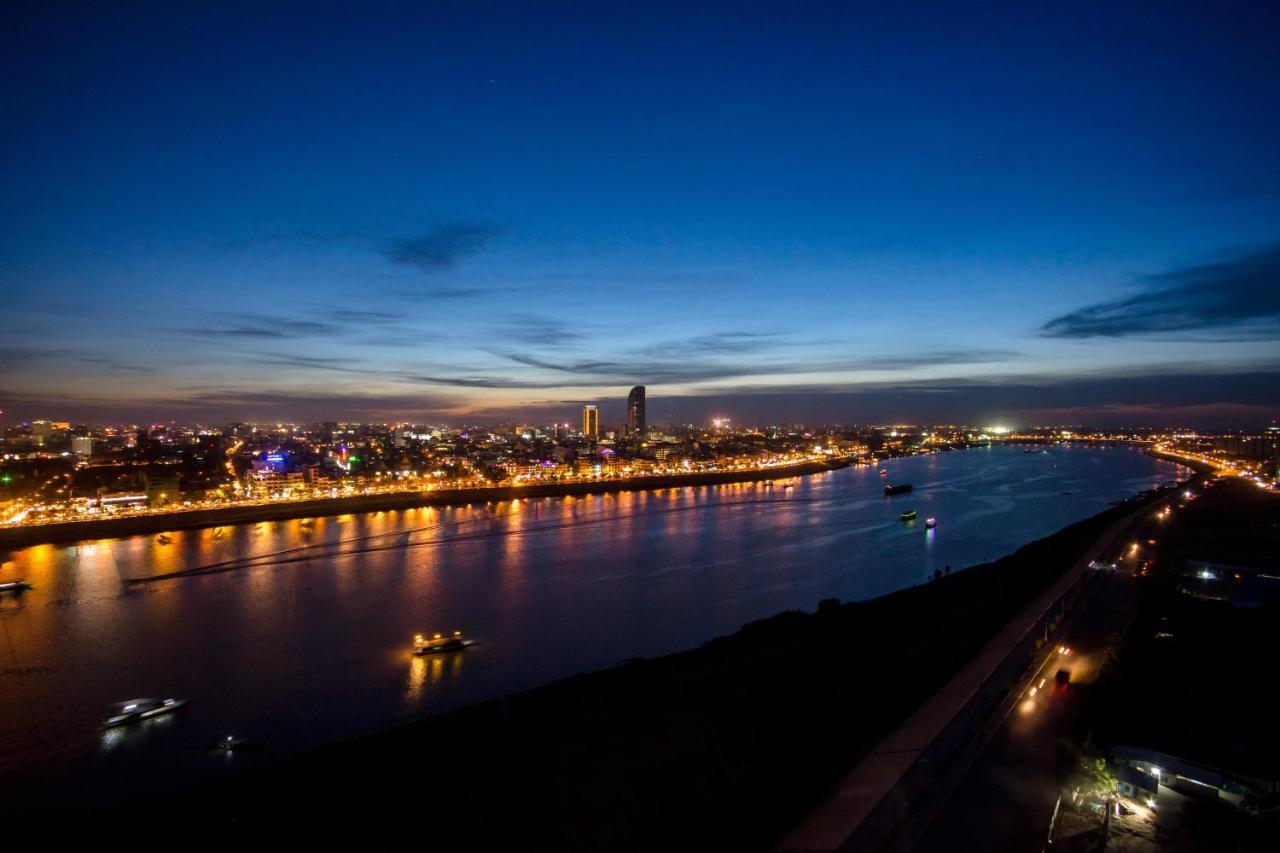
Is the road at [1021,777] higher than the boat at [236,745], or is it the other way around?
the road at [1021,777]

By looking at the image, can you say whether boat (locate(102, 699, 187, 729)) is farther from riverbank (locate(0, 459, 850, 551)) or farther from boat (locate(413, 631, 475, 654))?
riverbank (locate(0, 459, 850, 551))

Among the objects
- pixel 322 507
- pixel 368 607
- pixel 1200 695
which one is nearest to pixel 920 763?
pixel 1200 695

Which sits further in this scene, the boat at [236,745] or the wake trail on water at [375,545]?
the wake trail on water at [375,545]

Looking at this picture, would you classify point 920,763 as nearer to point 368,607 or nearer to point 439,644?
point 439,644

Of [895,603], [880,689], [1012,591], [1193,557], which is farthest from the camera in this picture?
[1193,557]

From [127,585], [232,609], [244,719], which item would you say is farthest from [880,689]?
[127,585]

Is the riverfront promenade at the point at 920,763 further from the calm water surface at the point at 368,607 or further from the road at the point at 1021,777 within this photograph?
the calm water surface at the point at 368,607

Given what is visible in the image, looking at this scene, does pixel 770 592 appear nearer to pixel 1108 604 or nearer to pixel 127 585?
pixel 1108 604

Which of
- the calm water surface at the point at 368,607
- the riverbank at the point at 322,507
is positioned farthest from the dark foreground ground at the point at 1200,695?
the riverbank at the point at 322,507
